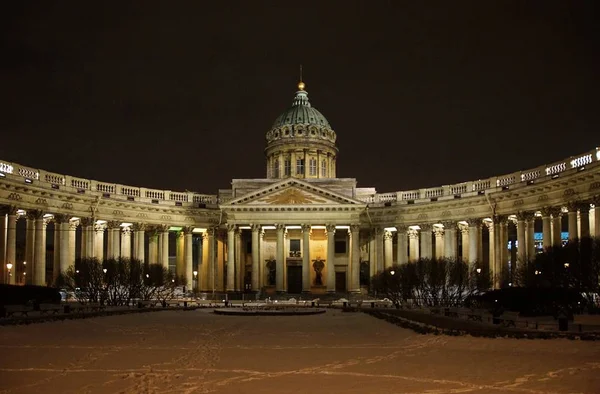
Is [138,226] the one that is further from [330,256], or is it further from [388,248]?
[388,248]

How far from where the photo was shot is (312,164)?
348 feet

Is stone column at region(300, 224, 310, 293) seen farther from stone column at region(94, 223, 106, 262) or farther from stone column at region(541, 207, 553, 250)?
stone column at region(541, 207, 553, 250)

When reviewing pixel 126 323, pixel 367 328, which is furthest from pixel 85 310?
pixel 367 328

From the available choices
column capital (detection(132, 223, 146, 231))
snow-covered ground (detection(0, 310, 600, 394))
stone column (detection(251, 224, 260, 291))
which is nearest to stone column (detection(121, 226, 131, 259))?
column capital (detection(132, 223, 146, 231))

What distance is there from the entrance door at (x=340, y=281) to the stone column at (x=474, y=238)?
19.1 metres

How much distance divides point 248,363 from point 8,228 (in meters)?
44.4

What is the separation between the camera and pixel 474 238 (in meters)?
74.6

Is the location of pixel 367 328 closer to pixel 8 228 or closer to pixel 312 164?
pixel 8 228

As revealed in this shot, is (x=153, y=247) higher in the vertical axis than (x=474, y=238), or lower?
lower

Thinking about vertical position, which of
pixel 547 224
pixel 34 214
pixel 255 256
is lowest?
pixel 255 256

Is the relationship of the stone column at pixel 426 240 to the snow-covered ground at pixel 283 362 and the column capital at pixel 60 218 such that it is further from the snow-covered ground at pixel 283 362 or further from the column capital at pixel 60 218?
the snow-covered ground at pixel 283 362

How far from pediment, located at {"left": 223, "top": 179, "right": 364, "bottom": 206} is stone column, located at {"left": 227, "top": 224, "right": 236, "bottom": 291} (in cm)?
305

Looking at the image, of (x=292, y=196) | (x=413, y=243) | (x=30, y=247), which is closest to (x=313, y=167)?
(x=292, y=196)

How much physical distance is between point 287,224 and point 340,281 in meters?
11.0
